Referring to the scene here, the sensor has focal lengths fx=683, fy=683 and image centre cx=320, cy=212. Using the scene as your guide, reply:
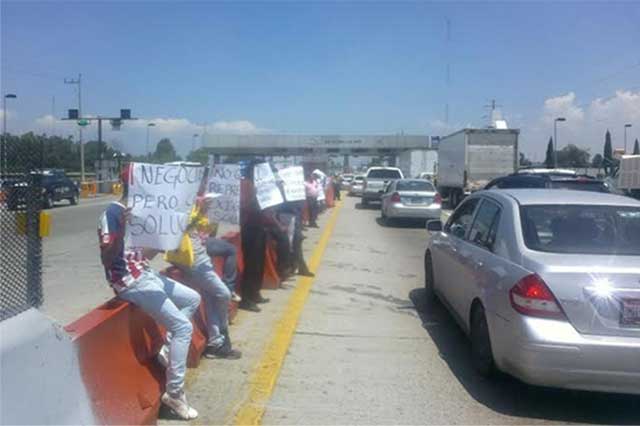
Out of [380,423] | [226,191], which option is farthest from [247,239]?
[380,423]

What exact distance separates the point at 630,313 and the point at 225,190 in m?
4.52

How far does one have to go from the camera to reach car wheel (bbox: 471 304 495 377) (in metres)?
5.57

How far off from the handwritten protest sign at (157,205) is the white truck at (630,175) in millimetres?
33542

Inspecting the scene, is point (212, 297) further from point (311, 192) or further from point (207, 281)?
point (311, 192)

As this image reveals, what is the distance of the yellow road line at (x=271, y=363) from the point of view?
4.91 metres

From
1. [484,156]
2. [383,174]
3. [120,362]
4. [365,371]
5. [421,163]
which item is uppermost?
[484,156]

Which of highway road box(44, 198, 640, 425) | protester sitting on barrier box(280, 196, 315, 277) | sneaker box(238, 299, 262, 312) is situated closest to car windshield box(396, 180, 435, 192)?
protester sitting on barrier box(280, 196, 315, 277)

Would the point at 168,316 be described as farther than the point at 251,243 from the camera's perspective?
No

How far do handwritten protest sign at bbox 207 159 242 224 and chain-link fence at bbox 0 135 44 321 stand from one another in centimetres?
389

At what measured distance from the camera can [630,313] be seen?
4.79 meters

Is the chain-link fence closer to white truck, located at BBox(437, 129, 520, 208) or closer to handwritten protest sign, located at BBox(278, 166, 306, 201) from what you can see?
handwritten protest sign, located at BBox(278, 166, 306, 201)

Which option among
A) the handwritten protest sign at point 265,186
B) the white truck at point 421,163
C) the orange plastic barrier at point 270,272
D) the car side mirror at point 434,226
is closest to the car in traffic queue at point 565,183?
the car side mirror at point 434,226

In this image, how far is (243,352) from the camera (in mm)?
6410

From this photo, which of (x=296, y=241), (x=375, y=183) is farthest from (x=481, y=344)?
(x=375, y=183)
